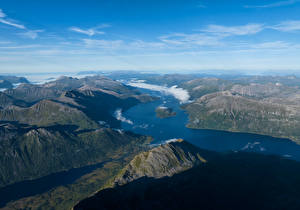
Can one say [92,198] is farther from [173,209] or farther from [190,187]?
[190,187]

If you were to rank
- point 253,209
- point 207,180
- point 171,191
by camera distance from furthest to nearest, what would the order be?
1. point 207,180
2. point 171,191
3. point 253,209

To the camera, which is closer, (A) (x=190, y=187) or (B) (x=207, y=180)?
(A) (x=190, y=187)

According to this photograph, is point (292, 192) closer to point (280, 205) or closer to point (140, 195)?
point (280, 205)

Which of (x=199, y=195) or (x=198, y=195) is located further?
(x=199, y=195)

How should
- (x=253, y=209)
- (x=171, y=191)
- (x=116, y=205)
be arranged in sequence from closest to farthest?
1. (x=116, y=205)
2. (x=253, y=209)
3. (x=171, y=191)

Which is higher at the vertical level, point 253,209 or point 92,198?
point 92,198

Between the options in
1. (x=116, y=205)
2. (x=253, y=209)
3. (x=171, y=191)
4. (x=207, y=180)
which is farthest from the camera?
(x=207, y=180)

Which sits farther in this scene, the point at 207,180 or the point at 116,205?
the point at 207,180

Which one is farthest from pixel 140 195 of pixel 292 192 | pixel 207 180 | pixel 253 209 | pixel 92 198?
pixel 292 192


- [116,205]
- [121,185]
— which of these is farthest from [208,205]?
[121,185]
